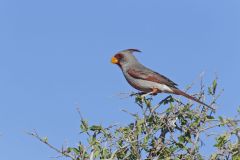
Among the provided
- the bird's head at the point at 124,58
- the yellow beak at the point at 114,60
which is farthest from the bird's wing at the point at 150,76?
the yellow beak at the point at 114,60

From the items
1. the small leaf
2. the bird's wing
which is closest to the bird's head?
the bird's wing

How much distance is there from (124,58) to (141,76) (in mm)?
699

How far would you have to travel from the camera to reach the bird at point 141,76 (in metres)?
8.16

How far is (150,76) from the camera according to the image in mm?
8461

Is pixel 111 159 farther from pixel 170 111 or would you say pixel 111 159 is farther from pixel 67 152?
pixel 170 111

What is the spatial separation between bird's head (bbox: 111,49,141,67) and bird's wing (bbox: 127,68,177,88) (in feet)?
0.95

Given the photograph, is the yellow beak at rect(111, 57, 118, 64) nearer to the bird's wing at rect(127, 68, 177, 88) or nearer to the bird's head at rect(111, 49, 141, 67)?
the bird's head at rect(111, 49, 141, 67)

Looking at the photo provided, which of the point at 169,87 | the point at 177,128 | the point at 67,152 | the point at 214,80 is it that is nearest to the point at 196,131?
the point at 177,128

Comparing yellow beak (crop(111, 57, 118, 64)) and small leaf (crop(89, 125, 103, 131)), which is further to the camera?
yellow beak (crop(111, 57, 118, 64))

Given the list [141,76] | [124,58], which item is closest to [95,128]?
[141,76]

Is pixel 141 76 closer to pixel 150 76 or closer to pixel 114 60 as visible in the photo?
pixel 150 76

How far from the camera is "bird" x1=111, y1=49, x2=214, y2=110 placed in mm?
8164

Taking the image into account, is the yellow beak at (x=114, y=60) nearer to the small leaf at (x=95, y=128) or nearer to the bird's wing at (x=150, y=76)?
the bird's wing at (x=150, y=76)

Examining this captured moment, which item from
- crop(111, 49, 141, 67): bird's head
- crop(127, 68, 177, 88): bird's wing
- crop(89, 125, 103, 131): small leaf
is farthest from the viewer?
crop(111, 49, 141, 67): bird's head
